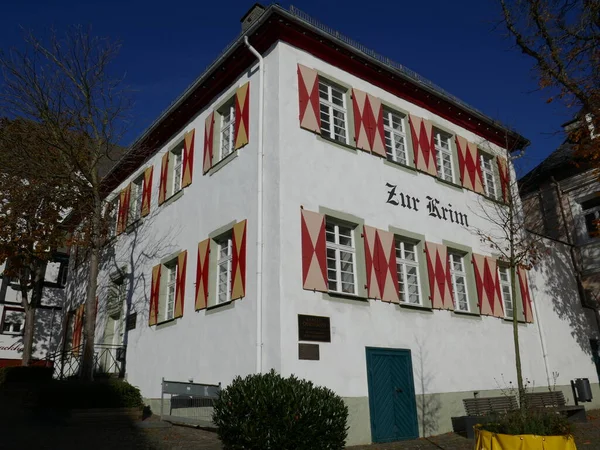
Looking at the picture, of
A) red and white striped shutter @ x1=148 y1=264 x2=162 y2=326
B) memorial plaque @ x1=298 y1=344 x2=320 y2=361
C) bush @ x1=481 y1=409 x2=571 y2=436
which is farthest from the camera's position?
red and white striped shutter @ x1=148 y1=264 x2=162 y2=326

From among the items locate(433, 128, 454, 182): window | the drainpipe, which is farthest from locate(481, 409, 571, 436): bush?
locate(433, 128, 454, 182): window

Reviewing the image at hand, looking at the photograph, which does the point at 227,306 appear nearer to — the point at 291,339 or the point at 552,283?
the point at 291,339

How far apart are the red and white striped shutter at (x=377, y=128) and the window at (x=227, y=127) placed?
3322 mm

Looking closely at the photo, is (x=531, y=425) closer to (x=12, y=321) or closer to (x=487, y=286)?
(x=487, y=286)

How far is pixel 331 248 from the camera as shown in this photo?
35.3 ft

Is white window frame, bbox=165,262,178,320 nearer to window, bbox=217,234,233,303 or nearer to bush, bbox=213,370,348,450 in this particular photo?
window, bbox=217,234,233,303

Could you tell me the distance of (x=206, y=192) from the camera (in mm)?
12617

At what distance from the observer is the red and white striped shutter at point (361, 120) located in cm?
1215

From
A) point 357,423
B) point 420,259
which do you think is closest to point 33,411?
point 357,423

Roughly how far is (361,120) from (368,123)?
0.76ft

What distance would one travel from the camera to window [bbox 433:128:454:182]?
14497 mm

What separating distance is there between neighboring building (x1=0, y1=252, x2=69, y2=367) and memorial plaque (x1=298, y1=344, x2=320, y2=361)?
19744mm

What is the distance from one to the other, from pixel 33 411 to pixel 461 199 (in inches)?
470

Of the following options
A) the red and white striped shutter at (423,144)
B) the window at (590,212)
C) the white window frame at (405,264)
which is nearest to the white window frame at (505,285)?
the white window frame at (405,264)
